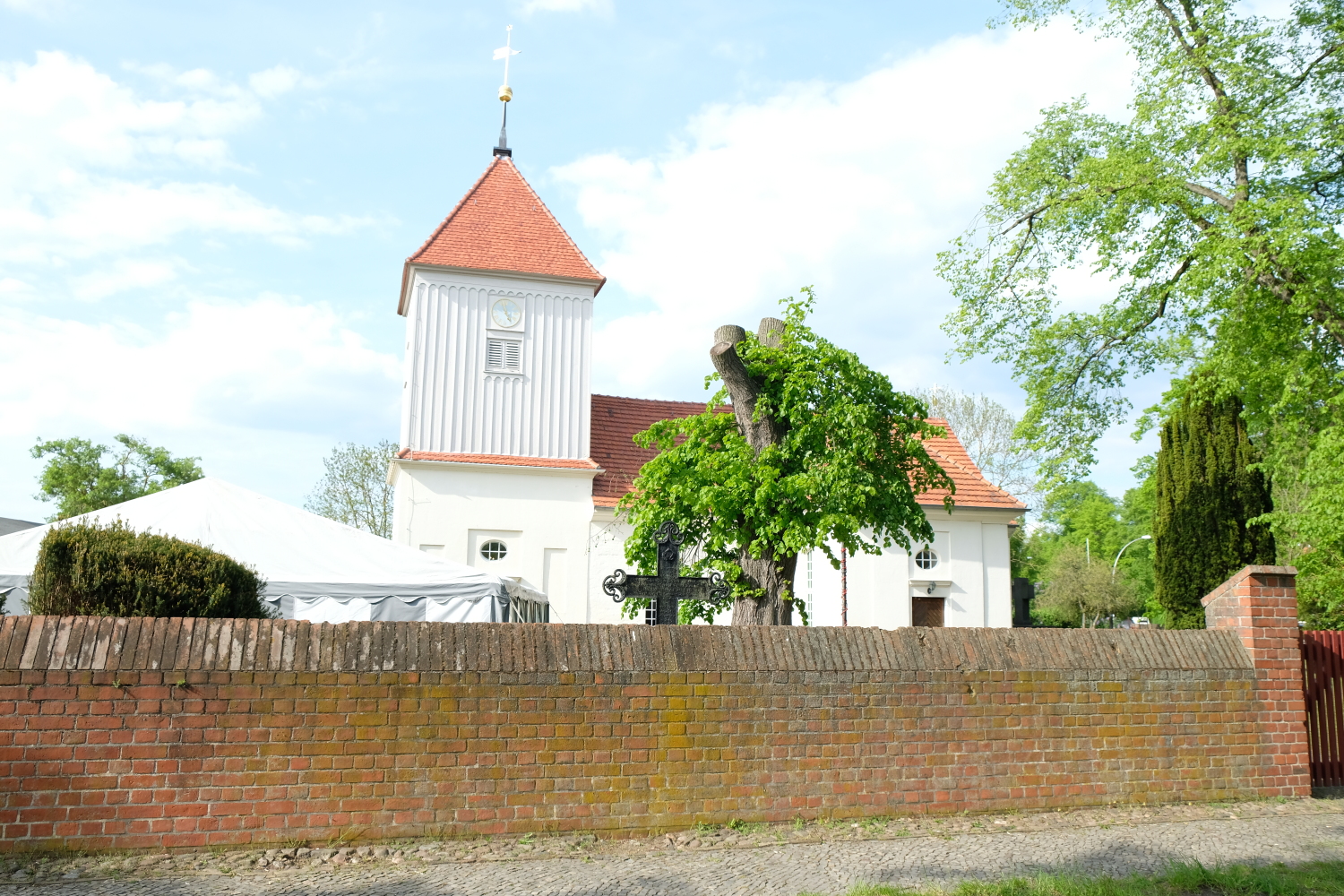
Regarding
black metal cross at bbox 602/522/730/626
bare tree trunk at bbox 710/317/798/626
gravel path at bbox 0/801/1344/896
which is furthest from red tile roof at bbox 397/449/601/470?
gravel path at bbox 0/801/1344/896

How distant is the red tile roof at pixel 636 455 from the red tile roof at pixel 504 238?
4313mm

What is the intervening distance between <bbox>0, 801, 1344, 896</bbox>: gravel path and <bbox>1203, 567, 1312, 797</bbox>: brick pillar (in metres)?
0.90

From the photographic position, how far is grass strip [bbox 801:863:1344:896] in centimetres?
553

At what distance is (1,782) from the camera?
575cm

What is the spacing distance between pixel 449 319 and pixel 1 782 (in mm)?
21222

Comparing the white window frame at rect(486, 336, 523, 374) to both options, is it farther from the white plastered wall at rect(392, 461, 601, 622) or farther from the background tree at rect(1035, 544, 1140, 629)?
the background tree at rect(1035, 544, 1140, 629)

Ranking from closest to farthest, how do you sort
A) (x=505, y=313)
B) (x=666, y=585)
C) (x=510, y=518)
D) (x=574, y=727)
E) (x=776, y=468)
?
(x=574, y=727) → (x=666, y=585) → (x=776, y=468) → (x=510, y=518) → (x=505, y=313)

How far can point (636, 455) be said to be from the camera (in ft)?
93.1

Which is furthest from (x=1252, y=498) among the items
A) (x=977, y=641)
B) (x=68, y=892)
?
(x=68, y=892)

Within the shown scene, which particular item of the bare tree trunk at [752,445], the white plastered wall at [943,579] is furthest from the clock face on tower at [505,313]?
the bare tree trunk at [752,445]

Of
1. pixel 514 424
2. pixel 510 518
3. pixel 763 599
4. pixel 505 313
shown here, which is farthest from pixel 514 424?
pixel 763 599

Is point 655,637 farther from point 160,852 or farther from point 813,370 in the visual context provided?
point 813,370

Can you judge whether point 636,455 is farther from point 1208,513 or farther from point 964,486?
point 1208,513

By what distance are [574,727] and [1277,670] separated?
5.96 meters
